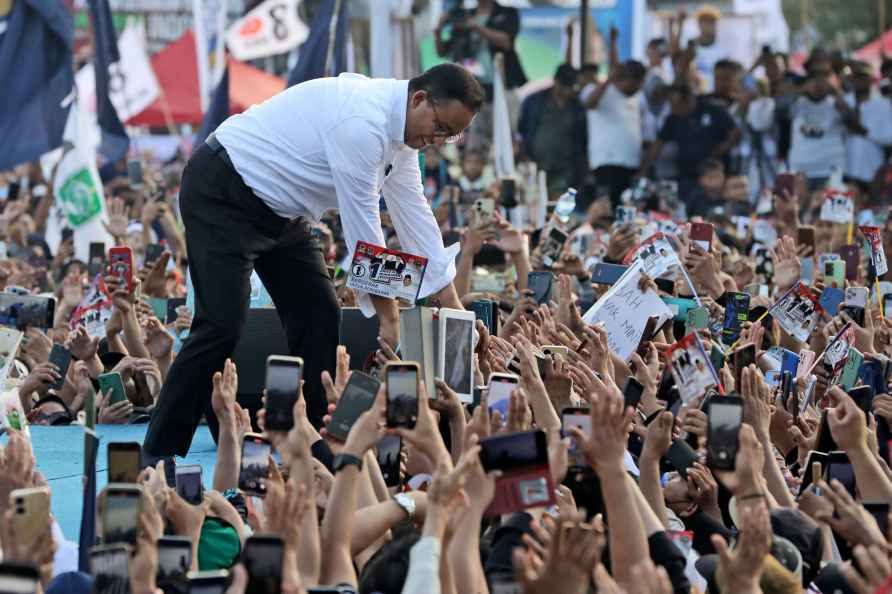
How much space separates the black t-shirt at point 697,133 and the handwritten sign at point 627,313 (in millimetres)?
8313

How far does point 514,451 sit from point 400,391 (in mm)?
406

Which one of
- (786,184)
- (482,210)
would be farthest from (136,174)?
(786,184)

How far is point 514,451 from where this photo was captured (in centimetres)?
421

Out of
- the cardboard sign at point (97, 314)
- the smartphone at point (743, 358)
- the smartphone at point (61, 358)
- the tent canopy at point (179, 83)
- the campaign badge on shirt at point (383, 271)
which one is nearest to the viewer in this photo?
the campaign badge on shirt at point (383, 271)

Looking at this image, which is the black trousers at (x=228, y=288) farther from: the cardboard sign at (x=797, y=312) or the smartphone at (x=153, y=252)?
the smartphone at (x=153, y=252)

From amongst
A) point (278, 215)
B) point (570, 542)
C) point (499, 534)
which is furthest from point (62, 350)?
point (570, 542)

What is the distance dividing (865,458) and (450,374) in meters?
1.45

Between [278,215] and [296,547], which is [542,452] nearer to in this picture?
[296,547]

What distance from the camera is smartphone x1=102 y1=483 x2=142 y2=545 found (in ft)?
12.8

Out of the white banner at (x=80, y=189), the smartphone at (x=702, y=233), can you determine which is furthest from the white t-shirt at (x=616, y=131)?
the smartphone at (x=702, y=233)

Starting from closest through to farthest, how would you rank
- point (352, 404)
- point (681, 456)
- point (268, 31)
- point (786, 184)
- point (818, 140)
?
point (352, 404), point (681, 456), point (786, 184), point (818, 140), point (268, 31)

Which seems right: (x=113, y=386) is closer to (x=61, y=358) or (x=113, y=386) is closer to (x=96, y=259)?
(x=61, y=358)

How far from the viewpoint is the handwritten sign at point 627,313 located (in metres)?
6.79

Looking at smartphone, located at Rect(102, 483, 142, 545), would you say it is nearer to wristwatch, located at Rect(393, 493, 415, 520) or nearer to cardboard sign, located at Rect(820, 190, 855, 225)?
wristwatch, located at Rect(393, 493, 415, 520)
